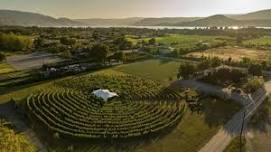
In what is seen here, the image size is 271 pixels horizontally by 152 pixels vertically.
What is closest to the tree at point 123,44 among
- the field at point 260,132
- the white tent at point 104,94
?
the white tent at point 104,94

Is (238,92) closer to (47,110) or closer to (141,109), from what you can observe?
(141,109)

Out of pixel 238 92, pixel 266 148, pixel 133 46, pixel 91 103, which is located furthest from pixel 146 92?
pixel 133 46

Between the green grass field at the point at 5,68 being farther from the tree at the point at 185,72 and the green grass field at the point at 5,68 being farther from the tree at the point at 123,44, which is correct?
the tree at the point at 123,44

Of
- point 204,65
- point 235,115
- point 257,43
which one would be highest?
point 257,43

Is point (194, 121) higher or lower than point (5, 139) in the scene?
lower

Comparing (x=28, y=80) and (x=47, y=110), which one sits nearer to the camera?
(x=47, y=110)

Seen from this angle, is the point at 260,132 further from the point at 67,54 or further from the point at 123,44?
the point at 123,44

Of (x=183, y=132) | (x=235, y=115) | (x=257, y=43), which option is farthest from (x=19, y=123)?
(x=257, y=43)
